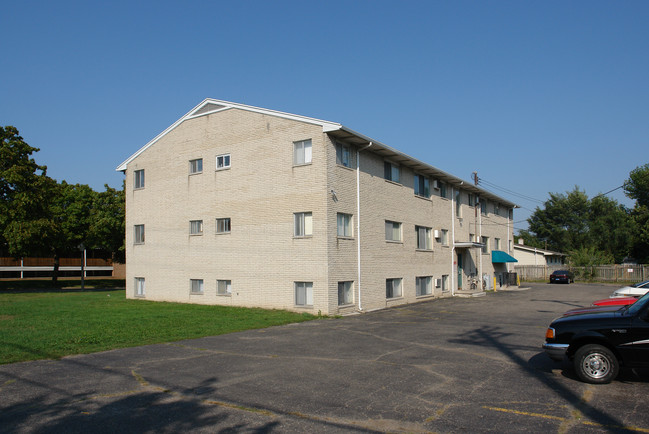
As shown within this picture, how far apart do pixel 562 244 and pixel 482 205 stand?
51.3 m

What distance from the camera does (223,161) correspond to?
23.0 metres

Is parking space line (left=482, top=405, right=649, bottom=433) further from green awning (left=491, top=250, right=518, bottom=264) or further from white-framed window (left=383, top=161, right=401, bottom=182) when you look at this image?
green awning (left=491, top=250, right=518, bottom=264)

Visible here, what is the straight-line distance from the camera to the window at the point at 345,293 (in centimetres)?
1962

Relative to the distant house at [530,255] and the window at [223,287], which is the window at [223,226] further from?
the distant house at [530,255]

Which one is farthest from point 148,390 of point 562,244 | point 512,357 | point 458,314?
point 562,244

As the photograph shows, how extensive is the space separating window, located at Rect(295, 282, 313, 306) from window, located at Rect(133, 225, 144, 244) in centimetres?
1167

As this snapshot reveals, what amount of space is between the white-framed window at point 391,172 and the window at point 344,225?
407 centimetres

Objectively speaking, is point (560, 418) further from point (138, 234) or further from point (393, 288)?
point (138, 234)

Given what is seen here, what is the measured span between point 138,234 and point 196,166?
617cm

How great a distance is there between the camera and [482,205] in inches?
1469

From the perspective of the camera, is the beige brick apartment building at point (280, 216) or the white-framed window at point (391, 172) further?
the white-framed window at point (391, 172)

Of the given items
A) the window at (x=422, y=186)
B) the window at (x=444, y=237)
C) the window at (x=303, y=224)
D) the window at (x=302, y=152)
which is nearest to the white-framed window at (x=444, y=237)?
the window at (x=444, y=237)

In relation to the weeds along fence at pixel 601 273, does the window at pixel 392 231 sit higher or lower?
higher

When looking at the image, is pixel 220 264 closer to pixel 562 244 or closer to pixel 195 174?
pixel 195 174
